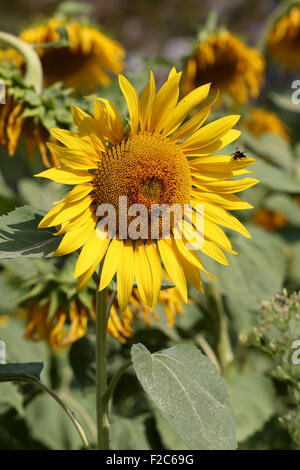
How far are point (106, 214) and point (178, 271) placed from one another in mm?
104

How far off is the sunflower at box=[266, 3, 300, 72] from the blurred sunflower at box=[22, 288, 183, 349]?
96cm

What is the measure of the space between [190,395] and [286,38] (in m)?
1.31

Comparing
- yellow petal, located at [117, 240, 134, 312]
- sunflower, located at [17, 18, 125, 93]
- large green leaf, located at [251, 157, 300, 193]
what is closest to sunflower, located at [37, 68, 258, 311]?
yellow petal, located at [117, 240, 134, 312]

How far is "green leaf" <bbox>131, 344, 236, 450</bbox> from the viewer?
0.55 m

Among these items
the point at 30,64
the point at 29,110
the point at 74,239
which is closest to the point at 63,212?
the point at 74,239

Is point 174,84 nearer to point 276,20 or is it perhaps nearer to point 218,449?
point 218,449

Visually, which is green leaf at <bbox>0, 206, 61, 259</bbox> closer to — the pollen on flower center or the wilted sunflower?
the pollen on flower center

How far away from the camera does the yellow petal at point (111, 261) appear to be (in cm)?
60

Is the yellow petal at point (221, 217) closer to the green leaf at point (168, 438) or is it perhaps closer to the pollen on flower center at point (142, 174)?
the pollen on flower center at point (142, 174)

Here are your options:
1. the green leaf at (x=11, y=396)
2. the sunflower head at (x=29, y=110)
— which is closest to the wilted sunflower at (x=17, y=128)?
the sunflower head at (x=29, y=110)

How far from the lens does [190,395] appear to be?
587mm

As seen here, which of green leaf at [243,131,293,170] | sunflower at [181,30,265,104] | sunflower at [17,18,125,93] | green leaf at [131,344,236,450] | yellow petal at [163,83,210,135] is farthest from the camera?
green leaf at [243,131,293,170]

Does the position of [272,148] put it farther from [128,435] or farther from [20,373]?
[20,373]
